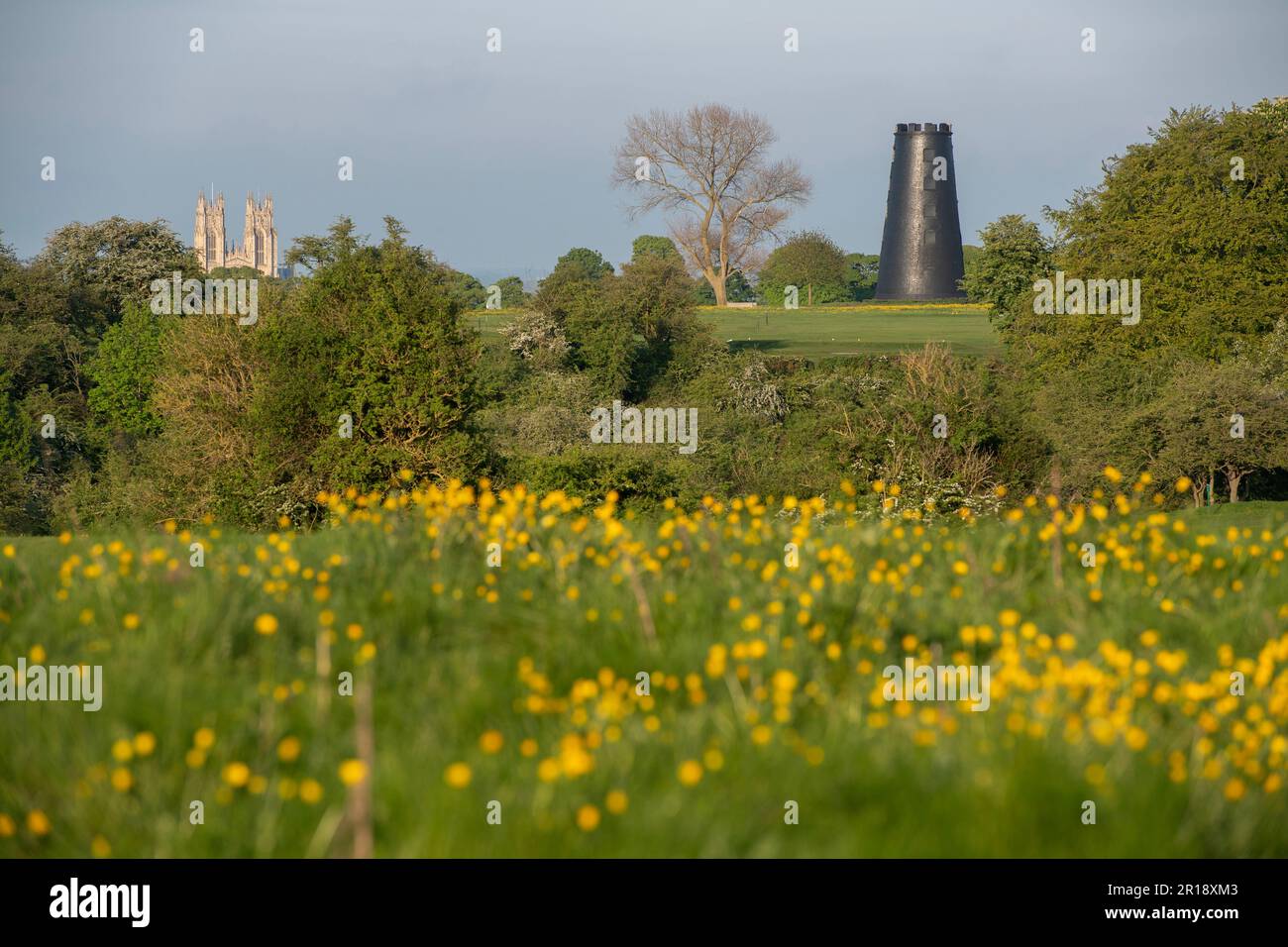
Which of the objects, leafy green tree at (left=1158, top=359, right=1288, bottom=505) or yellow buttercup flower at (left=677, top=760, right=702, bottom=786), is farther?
leafy green tree at (left=1158, top=359, right=1288, bottom=505)

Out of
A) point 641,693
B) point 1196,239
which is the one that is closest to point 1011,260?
point 1196,239

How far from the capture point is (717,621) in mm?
6035

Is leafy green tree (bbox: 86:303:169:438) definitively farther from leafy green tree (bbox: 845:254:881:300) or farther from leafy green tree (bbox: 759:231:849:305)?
leafy green tree (bbox: 845:254:881:300)

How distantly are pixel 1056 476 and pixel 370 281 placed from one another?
31899 mm

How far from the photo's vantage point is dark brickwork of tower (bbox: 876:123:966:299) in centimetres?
Result: 9381

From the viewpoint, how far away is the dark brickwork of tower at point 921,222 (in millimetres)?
93812

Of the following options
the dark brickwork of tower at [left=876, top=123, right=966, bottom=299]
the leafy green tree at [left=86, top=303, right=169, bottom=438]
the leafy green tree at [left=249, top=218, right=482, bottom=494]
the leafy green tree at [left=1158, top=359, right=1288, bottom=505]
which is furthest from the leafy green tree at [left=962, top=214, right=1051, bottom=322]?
the dark brickwork of tower at [left=876, top=123, right=966, bottom=299]

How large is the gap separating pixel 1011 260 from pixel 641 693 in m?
51.0

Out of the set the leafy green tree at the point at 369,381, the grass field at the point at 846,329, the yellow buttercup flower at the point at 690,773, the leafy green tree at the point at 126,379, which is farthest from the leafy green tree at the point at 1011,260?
the yellow buttercup flower at the point at 690,773

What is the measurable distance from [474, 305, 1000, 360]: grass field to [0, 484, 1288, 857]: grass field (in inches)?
2214

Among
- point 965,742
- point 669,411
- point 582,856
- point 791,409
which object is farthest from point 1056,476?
point 791,409

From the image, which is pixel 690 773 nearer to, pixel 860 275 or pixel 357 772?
pixel 357 772

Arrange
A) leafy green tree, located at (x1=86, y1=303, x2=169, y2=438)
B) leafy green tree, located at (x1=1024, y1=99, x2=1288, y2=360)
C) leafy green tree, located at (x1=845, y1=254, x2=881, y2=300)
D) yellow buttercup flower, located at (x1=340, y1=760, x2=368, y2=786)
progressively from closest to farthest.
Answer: yellow buttercup flower, located at (x1=340, y1=760, x2=368, y2=786), leafy green tree, located at (x1=1024, y1=99, x2=1288, y2=360), leafy green tree, located at (x1=86, y1=303, x2=169, y2=438), leafy green tree, located at (x1=845, y1=254, x2=881, y2=300)

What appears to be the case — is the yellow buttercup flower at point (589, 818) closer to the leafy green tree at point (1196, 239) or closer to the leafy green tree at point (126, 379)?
the leafy green tree at point (1196, 239)
